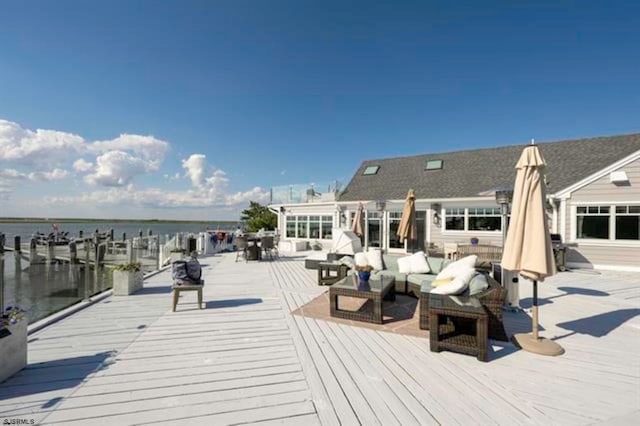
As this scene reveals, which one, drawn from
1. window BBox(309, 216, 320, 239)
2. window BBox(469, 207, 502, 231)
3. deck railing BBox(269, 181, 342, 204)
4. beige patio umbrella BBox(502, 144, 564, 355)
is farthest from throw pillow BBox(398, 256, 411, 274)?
window BBox(309, 216, 320, 239)

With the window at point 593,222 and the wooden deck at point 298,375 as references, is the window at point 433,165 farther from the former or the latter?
the wooden deck at point 298,375

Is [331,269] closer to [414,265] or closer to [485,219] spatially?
[414,265]

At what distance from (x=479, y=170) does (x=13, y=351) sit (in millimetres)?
14670

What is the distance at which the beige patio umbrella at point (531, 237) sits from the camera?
10.8ft

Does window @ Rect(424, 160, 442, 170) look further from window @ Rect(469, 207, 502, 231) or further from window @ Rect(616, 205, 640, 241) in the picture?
window @ Rect(616, 205, 640, 241)

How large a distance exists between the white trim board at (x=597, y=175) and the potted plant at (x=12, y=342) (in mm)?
13111

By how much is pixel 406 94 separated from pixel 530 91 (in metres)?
5.16

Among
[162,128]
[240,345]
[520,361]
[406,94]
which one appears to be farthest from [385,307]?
[162,128]

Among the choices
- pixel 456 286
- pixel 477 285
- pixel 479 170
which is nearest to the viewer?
pixel 456 286

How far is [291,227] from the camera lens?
51.0 ft

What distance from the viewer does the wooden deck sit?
212 cm

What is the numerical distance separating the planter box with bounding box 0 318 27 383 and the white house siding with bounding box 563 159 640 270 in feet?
43.3

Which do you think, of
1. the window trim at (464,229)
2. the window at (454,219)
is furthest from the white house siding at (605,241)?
the window at (454,219)

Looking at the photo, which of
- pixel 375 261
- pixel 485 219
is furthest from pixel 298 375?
pixel 485 219
